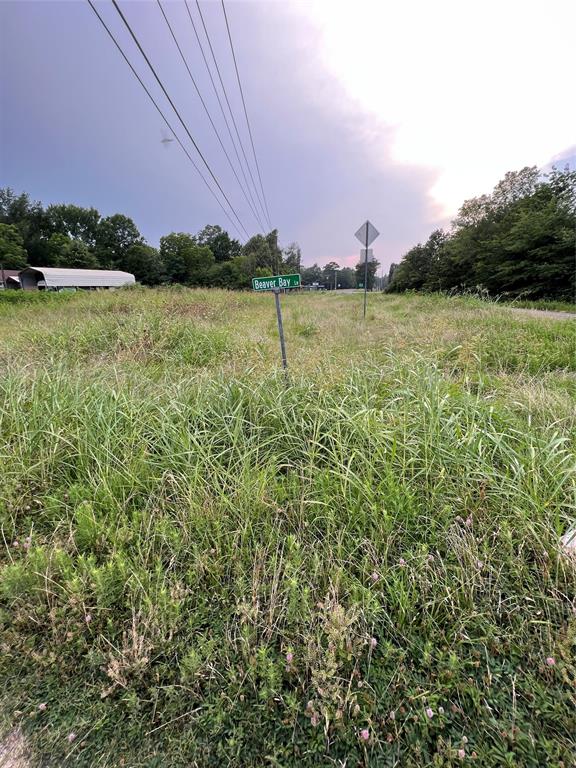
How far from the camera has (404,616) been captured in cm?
113

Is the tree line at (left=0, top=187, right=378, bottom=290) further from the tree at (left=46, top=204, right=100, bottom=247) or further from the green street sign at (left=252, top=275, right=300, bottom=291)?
the green street sign at (left=252, top=275, right=300, bottom=291)

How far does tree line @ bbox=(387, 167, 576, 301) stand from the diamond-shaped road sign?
538 centimetres

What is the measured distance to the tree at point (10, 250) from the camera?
3812cm

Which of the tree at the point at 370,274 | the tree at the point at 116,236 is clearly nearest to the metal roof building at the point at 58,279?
the tree at the point at 116,236

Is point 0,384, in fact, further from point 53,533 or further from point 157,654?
point 157,654

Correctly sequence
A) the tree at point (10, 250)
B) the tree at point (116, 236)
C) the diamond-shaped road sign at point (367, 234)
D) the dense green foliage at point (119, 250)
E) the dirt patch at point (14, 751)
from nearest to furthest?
1. the dirt patch at point (14, 751)
2. the diamond-shaped road sign at point (367, 234)
3. the tree at point (10, 250)
4. the dense green foliage at point (119, 250)
5. the tree at point (116, 236)

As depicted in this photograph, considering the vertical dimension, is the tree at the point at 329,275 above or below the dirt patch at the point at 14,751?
above

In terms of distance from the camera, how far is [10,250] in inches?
1512

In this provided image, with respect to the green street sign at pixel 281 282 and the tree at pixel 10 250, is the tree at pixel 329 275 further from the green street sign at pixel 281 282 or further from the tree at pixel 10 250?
the green street sign at pixel 281 282

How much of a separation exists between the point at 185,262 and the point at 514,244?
50.2 meters

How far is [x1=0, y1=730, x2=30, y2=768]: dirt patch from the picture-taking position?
885 millimetres

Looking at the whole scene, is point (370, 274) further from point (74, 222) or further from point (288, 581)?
point (288, 581)

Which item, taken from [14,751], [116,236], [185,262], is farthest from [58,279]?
A: [14,751]

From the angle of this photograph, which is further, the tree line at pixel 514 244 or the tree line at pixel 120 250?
the tree line at pixel 120 250
